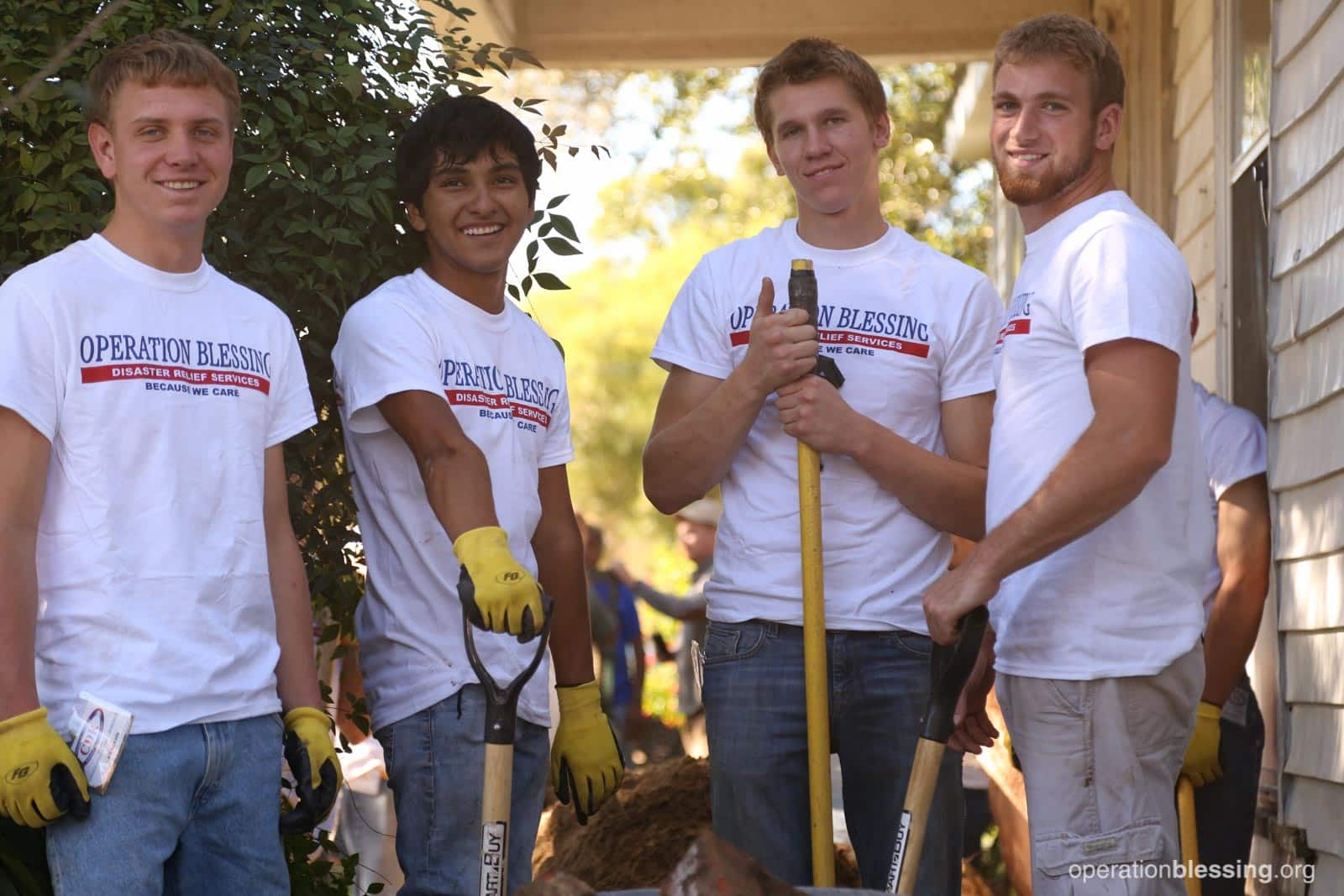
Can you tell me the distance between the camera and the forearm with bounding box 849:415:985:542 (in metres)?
2.88

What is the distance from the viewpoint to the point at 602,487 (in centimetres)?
3023

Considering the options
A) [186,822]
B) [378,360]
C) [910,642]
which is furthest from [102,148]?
[910,642]

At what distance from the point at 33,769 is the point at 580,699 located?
1.17 meters

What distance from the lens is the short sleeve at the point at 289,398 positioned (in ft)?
8.77

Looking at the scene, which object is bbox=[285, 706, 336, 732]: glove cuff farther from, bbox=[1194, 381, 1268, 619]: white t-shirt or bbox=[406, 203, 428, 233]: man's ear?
bbox=[1194, 381, 1268, 619]: white t-shirt

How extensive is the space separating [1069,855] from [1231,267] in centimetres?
303

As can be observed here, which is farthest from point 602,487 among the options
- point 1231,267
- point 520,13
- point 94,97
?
point 94,97

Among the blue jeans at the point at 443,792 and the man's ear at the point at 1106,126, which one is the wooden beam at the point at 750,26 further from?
the blue jeans at the point at 443,792

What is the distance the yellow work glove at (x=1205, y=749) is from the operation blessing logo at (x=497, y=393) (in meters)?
1.72

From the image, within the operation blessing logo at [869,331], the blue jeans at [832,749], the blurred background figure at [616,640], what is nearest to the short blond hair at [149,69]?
the operation blessing logo at [869,331]

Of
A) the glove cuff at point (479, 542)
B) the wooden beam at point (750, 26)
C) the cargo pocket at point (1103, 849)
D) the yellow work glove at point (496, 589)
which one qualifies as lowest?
the cargo pocket at point (1103, 849)

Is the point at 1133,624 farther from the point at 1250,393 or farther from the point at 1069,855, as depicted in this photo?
the point at 1250,393

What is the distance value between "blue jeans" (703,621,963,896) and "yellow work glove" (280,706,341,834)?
0.72m

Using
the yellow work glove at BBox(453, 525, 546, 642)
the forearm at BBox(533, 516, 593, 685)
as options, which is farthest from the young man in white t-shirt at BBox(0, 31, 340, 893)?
the forearm at BBox(533, 516, 593, 685)
